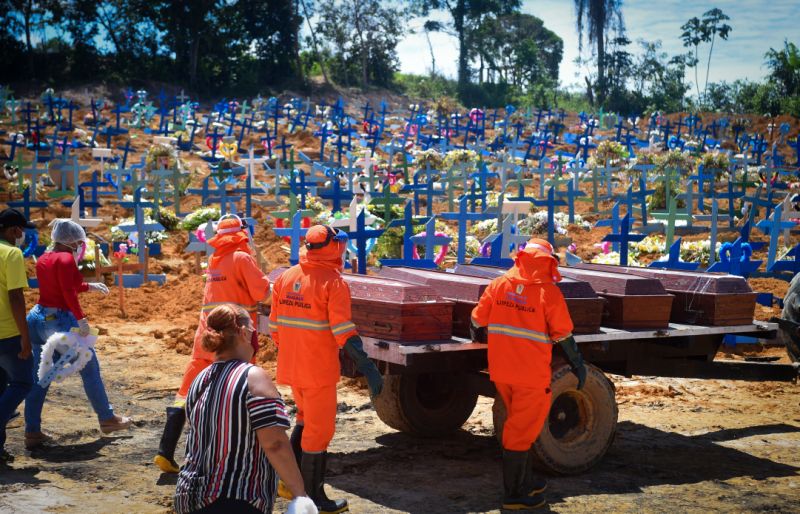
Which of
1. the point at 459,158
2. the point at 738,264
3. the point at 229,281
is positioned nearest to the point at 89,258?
the point at 229,281

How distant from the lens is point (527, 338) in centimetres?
539

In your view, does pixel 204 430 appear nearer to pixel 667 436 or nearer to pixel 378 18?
pixel 667 436

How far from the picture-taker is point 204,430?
3.31m

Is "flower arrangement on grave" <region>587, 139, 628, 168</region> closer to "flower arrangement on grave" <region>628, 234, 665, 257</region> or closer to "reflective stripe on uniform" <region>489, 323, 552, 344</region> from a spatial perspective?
"flower arrangement on grave" <region>628, 234, 665, 257</region>

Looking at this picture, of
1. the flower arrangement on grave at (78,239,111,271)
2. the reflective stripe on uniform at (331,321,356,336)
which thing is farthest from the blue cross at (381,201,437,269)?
the flower arrangement on grave at (78,239,111,271)

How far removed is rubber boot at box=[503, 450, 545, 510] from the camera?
17.6ft

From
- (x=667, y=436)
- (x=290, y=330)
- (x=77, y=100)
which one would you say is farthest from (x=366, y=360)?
(x=77, y=100)

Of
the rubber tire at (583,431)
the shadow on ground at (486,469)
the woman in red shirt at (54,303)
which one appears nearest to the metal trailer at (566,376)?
the rubber tire at (583,431)

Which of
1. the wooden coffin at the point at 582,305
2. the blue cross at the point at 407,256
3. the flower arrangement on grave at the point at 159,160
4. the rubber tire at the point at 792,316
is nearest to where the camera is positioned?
the wooden coffin at the point at 582,305

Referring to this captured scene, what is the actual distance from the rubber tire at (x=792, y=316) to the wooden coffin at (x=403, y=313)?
320cm

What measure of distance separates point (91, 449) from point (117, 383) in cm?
254

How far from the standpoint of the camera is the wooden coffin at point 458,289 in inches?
240

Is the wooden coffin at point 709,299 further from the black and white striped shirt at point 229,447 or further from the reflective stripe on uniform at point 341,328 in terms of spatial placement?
the black and white striped shirt at point 229,447

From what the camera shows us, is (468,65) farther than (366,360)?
Yes
